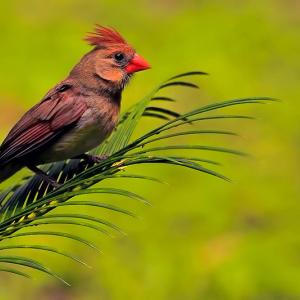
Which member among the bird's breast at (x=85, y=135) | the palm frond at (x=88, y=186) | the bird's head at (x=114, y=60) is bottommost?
the palm frond at (x=88, y=186)

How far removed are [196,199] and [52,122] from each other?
152 inches

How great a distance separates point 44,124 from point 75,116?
0.39 ft

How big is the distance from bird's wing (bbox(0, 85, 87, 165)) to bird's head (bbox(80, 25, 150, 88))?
0.65 feet

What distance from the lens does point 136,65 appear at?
3920mm

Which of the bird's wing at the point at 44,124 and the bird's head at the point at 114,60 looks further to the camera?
the bird's head at the point at 114,60

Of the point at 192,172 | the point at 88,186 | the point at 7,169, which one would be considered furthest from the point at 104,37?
the point at 192,172

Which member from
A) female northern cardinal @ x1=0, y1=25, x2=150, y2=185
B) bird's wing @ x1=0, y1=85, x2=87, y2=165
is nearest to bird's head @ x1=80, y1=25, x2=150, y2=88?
female northern cardinal @ x1=0, y1=25, x2=150, y2=185

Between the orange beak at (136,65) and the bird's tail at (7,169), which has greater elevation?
the orange beak at (136,65)

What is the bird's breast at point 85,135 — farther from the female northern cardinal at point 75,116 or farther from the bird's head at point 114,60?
the bird's head at point 114,60

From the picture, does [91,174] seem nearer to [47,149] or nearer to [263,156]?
[47,149]

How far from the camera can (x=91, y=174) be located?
8.66 ft

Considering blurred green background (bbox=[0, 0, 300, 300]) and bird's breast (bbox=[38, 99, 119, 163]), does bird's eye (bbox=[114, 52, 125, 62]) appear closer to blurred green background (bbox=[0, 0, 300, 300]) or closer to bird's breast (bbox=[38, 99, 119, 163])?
bird's breast (bbox=[38, 99, 119, 163])

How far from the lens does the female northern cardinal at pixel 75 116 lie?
3496mm

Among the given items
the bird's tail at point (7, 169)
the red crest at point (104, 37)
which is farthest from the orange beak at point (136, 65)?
the bird's tail at point (7, 169)
